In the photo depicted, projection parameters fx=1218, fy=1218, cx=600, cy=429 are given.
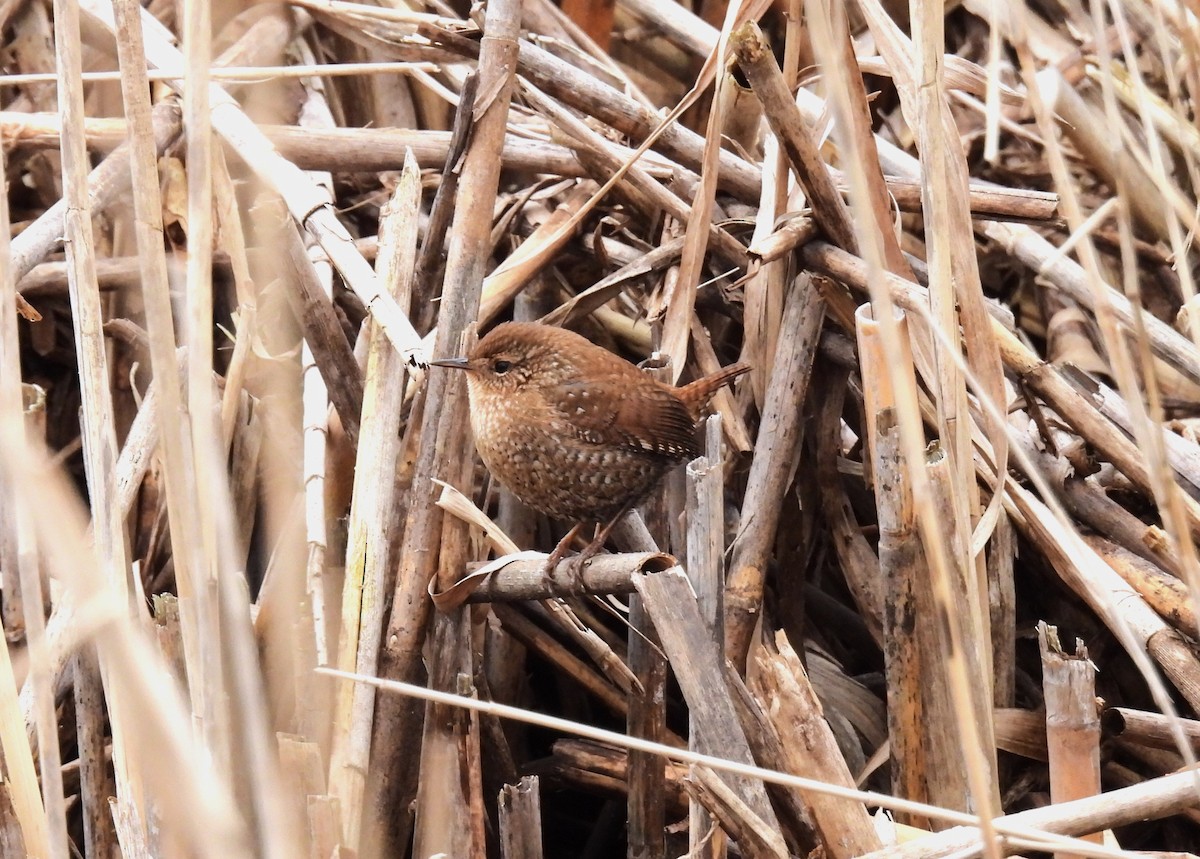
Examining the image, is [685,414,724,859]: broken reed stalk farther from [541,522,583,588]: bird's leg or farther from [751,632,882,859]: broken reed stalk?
[541,522,583,588]: bird's leg

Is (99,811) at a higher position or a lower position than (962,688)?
lower

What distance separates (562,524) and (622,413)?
0.56m

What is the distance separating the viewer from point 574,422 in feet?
7.90

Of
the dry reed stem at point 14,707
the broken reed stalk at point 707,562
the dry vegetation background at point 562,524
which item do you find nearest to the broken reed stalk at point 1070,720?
the dry vegetation background at point 562,524

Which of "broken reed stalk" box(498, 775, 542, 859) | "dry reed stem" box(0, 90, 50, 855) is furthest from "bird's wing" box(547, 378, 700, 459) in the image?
"dry reed stem" box(0, 90, 50, 855)

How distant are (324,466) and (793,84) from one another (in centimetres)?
119

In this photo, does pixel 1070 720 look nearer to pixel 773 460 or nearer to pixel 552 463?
pixel 773 460

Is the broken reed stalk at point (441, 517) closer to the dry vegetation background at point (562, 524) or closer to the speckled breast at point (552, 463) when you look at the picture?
the dry vegetation background at point (562, 524)

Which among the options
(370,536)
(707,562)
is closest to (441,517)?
(370,536)

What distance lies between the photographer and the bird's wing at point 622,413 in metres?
2.38

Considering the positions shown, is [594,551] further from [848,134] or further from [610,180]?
[848,134]

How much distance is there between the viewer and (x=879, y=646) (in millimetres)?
2643

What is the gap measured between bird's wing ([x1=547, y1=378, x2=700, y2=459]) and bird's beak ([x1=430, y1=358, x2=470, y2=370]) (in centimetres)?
33

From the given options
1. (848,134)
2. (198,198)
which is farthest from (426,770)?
(848,134)
